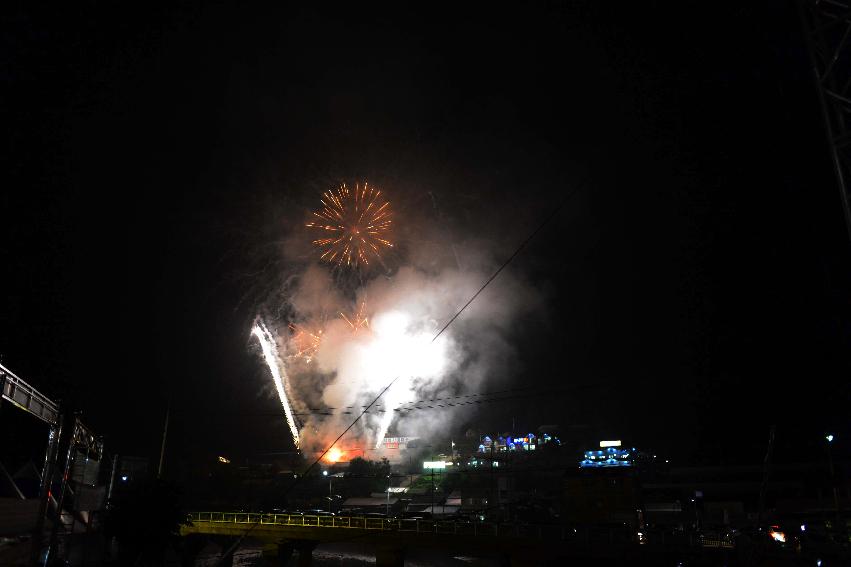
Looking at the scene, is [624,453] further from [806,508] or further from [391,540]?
[391,540]

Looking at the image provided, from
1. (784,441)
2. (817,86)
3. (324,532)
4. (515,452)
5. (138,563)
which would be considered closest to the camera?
(817,86)

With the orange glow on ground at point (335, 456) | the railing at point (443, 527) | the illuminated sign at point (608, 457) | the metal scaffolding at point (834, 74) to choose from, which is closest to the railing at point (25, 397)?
the railing at point (443, 527)

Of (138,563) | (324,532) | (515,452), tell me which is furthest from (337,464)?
(138,563)

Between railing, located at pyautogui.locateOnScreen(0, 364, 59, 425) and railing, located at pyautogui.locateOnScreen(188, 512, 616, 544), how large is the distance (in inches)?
357

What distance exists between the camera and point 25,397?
1917cm

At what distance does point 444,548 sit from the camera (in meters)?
31.9

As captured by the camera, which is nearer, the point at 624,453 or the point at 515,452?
the point at 624,453

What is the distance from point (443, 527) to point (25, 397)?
22.2 m

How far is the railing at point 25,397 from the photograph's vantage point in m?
17.4

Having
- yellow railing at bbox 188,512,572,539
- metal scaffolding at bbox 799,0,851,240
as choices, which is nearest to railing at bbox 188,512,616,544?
yellow railing at bbox 188,512,572,539

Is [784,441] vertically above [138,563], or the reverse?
[784,441]

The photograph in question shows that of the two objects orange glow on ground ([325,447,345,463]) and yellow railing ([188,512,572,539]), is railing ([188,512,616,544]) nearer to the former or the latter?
yellow railing ([188,512,572,539])

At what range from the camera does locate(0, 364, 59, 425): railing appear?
17.4m

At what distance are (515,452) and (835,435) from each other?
51880 millimetres
